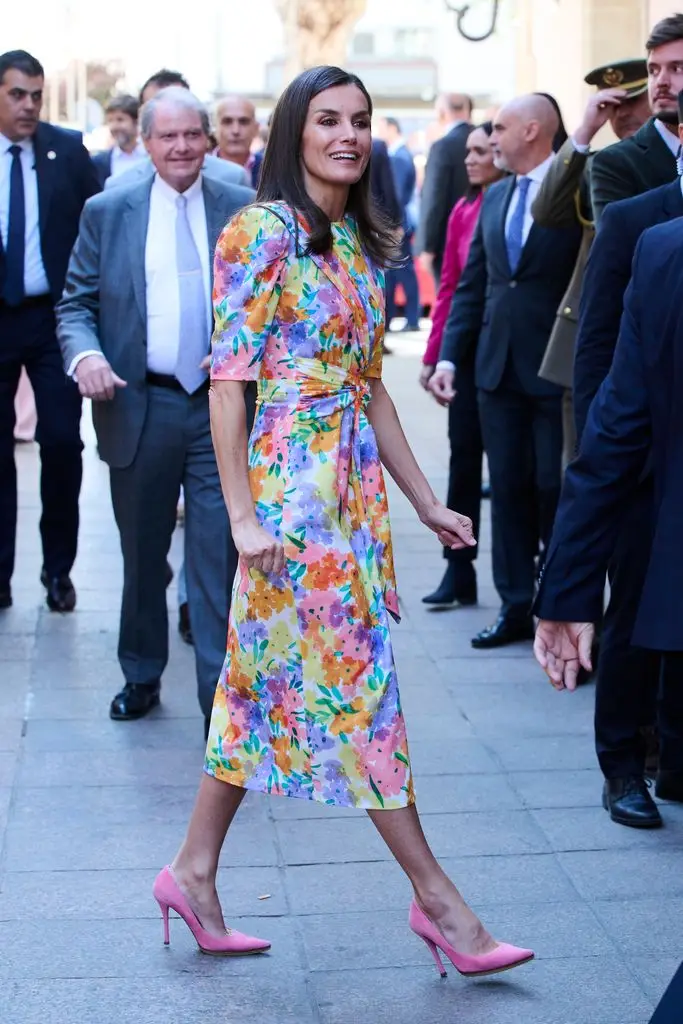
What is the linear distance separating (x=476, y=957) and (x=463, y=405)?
432 centimetres

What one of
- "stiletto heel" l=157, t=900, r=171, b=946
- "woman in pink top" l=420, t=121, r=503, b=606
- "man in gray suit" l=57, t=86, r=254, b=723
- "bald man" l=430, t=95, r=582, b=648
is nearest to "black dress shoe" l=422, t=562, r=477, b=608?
"woman in pink top" l=420, t=121, r=503, b=606

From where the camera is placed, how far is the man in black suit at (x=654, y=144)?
222 inches

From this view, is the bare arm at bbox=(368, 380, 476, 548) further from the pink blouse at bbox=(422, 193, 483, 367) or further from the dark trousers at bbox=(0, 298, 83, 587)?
the pink blouse at bbox=(422, 193, 483, 367)

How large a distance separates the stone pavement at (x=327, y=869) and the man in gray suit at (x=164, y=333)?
2.33ft

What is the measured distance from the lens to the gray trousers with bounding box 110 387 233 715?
20.0 ft

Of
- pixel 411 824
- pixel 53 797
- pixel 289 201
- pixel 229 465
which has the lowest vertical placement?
pixel 53 797

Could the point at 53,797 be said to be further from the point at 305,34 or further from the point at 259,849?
the point at 305,34

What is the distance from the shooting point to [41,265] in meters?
8.02

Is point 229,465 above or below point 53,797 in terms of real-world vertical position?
above

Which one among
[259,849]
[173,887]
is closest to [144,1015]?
[173,887]

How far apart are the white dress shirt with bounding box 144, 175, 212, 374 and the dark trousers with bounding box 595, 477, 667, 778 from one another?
1697 millimetres

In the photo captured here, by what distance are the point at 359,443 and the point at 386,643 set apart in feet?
1.51

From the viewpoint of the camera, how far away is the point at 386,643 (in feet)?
13.6

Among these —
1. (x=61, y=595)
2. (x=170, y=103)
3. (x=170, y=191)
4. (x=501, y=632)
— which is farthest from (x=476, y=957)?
(x=61, y=595)
